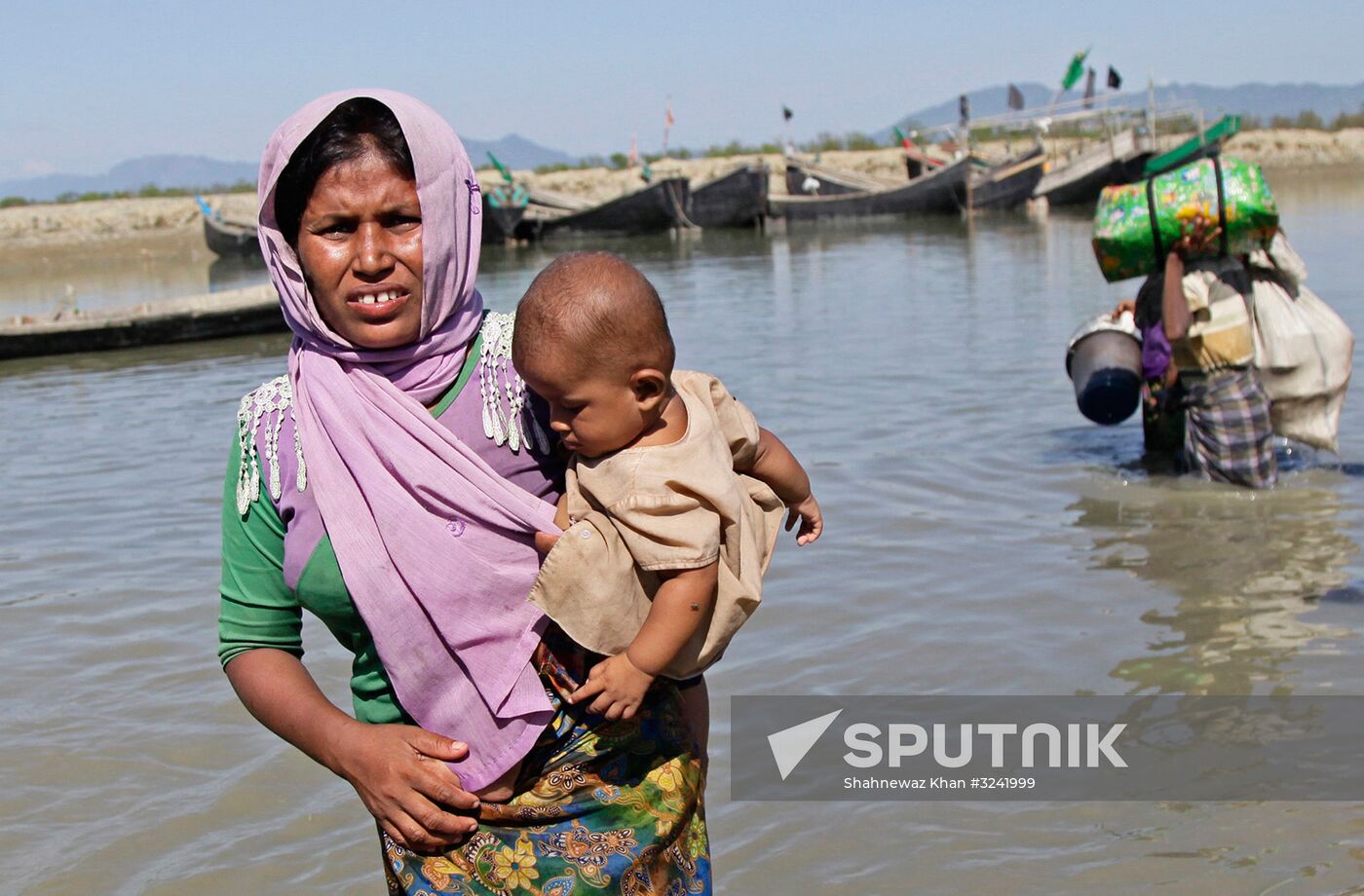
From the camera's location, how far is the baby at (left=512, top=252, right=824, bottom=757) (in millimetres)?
1641

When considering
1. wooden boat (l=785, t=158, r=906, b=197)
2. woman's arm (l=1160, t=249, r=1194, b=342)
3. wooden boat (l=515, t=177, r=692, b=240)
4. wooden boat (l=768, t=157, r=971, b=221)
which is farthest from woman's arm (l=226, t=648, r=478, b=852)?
wooden boat (l=785, t=158, r=906, b=197)

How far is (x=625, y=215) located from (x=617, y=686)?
2824cm

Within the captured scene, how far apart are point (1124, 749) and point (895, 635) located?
3.30 ft

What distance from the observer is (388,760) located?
1.68m

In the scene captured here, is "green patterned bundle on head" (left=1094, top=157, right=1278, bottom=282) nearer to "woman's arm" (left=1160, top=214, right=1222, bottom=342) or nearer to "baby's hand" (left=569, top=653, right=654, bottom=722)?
"woman's arm" (left=1160, top=214, right=1222, bottom=342)

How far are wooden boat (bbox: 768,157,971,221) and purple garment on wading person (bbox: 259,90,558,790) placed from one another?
94.9ft

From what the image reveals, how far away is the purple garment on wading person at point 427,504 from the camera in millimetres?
1660

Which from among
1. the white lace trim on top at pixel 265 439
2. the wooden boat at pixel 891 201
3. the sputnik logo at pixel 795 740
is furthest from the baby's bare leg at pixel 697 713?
the wooden boat at pixel 891 201

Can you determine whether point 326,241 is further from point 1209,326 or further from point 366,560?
point 1209,326

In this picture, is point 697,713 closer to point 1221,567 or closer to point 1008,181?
point 1221,567

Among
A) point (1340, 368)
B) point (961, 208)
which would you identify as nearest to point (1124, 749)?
point (1340, 368)

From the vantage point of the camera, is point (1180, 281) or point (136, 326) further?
point (136, 326)

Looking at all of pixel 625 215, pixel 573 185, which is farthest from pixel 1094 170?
pixel 573 185

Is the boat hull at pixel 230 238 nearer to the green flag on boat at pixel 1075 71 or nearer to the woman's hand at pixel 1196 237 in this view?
the green flag on boat at pixel 1075 71
